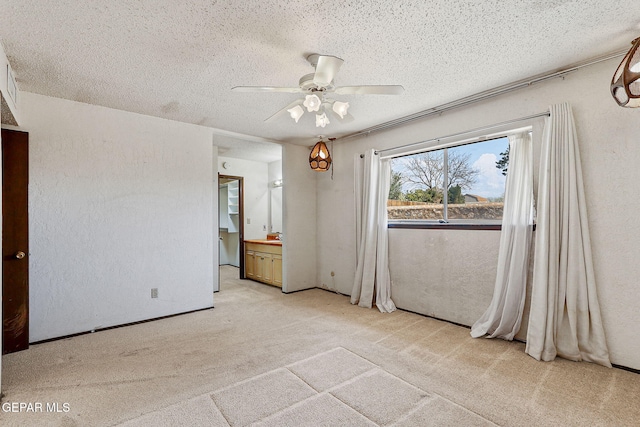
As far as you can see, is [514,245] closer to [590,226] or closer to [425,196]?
[590,226]

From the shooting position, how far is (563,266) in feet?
8.53

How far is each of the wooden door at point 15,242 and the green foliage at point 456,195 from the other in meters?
4.49

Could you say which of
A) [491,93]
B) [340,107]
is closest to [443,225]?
[491,93]

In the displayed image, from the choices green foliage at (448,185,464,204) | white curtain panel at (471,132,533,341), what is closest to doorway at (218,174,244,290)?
green foliage at (448,185,464,204)

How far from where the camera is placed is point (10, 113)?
269cm

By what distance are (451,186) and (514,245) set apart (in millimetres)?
1051

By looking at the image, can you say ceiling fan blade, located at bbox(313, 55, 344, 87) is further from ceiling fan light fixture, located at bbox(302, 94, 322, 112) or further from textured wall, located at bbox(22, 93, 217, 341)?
textured wall, located at bbox(22, 93, 217, 341)

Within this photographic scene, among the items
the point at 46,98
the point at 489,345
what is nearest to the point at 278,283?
the point at 489,345

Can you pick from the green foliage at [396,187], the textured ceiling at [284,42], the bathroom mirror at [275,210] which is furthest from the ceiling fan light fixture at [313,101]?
the bathroom mirror at [275,210]

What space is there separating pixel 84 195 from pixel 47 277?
2.97 feet

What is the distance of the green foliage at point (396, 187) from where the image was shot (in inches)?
172

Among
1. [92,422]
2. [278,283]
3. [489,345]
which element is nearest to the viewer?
[92,422]

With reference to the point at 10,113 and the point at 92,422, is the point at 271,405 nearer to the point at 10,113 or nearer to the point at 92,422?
the point at 92,422

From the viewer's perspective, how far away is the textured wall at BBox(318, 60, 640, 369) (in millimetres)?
2396
